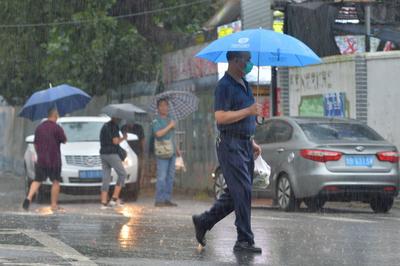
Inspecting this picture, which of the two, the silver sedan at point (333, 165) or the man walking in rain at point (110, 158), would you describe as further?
the man walking in rain at point (110, 158)

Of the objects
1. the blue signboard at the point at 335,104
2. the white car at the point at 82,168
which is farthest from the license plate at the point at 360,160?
the white car at the point at 82,168

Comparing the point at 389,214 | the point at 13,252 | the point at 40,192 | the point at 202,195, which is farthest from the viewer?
the point at 202,195

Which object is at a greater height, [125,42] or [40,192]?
[125,42]

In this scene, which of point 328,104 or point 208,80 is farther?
point 208,80

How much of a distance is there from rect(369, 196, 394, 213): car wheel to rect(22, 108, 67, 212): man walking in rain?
16.3ft

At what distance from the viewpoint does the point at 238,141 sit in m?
8.58

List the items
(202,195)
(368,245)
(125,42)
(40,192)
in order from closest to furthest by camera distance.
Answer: (368,245) < (40,192) < (202,195) < (125,42)

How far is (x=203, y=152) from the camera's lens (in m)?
21.8

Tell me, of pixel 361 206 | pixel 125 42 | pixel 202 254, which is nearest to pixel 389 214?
pixel 361 206

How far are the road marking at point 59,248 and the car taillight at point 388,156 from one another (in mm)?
6209

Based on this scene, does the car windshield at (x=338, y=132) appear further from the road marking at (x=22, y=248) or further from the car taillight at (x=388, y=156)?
the road marking at (x=22, y=248)

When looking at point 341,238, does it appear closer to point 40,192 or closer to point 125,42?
point 40,192

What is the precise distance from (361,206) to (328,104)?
3.05 m

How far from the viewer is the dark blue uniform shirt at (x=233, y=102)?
8570 mm
